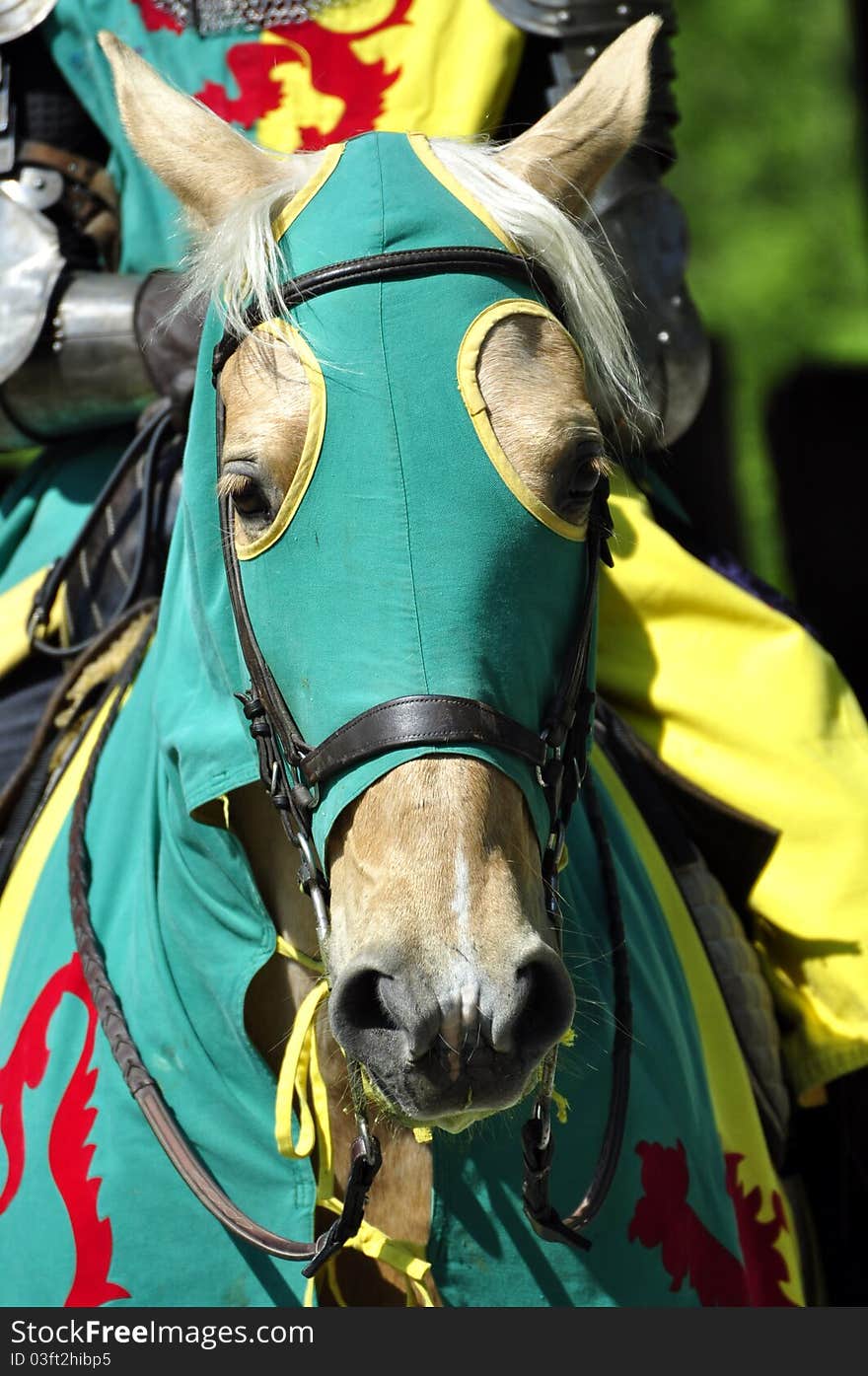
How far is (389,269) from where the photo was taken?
5.29 feet

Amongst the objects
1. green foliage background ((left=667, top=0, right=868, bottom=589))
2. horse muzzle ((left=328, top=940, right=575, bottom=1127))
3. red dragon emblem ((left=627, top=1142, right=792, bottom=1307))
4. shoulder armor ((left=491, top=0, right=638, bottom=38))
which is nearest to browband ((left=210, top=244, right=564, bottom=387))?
horse muzzle ((left=328, top=940, right=575, bottom=1127))

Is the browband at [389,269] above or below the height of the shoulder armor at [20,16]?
above

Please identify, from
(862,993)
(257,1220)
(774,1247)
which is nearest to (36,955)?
(257,1220)

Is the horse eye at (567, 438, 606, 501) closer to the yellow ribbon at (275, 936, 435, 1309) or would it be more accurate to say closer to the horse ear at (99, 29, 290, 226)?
the horse ear at (99, 29, 290, 226)

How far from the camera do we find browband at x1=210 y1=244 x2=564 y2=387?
161 cm

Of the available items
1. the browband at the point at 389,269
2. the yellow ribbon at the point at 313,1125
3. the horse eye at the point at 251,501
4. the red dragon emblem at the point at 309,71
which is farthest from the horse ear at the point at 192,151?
the red dragon emblem at the point at 309,71

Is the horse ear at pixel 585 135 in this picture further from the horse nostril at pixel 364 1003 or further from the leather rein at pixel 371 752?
the horse nostril at pixel 364 1003

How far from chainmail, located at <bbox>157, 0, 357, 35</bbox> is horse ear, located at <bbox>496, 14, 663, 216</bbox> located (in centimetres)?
121

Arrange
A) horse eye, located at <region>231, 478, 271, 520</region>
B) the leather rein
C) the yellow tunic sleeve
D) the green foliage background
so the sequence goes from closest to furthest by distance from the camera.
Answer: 1. the leather rein
2. horse eye, located at <region>231, 478, 271, 520</region>
3. the yellow tunic sleeve
4. the green foliage background

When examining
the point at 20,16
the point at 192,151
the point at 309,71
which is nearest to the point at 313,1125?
the point at 192,151

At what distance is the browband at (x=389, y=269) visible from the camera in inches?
63.5

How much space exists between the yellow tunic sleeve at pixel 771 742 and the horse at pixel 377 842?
361mm

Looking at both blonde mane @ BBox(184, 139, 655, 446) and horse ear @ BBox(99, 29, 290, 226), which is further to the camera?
horse ear @ BBox(99, 29, 290, 226)

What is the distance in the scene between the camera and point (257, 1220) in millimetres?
1820
